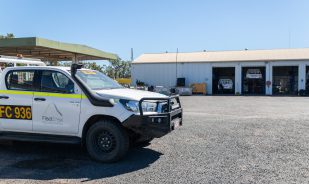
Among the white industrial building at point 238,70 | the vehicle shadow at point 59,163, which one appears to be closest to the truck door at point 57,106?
the vehicle shadow at point 59,163

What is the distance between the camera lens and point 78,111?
23.2 feet

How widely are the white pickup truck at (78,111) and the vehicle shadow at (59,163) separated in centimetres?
36

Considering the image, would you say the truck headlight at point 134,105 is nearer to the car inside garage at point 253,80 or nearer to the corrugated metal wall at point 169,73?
the corrugated metal wall at point 169,73

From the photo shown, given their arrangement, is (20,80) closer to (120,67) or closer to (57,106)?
(57,106)

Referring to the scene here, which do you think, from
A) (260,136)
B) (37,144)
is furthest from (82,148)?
(260,136)

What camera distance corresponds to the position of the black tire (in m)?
6.85

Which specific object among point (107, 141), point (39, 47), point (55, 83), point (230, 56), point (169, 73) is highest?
point (230, 56)

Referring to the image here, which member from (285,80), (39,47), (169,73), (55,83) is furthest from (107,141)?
(285,80)

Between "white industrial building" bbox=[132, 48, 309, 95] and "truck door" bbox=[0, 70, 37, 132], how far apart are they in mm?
36925

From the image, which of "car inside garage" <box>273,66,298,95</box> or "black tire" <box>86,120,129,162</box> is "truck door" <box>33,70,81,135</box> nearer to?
"black tire" <box>86,120,129,162</box>

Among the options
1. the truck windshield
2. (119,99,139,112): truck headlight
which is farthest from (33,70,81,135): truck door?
(119,99,139,112): truck headlight

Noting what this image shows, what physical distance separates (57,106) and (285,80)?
42.6 m

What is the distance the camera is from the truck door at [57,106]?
7.10 m

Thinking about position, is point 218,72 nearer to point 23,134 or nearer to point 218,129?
point 218,129
